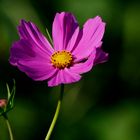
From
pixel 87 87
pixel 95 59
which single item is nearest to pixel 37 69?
pixel 95 59

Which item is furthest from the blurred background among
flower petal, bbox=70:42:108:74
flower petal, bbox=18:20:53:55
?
flower petal, bbox=70:42:108:74

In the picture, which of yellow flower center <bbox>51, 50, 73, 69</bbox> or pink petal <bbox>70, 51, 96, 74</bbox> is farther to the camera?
yellow flower center <bbox>51, 50, 73, 69</bbox>

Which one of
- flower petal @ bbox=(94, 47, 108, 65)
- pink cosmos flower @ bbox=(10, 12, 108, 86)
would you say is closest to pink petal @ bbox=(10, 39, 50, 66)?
pink cosmos flower @ bbox=(10, 12, 108, 86)

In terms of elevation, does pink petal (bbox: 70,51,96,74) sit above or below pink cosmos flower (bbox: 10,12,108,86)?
below

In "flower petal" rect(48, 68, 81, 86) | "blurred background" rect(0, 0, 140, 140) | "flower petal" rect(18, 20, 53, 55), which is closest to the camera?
"flower petal" rect(48, 68, 81, 86)

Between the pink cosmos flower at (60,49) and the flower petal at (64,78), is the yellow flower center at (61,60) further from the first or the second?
the flower petal at (64,78)

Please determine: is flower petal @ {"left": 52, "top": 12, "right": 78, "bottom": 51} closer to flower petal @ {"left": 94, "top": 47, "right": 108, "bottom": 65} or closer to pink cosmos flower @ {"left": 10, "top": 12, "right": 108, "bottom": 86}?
pink cosmos flower @ {"left": 10, "top": 12, "right": 108, "bottom": 86}

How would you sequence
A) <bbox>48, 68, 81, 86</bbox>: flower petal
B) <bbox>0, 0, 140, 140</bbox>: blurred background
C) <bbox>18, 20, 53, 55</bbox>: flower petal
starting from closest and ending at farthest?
<bbox>48, 68, 81, 86</bbox>: flower petal
<bbox>18, 20, 53, 55</bbox>: flower petal
<bbox>0, 0, 140, 140</bbox>: blurred background
